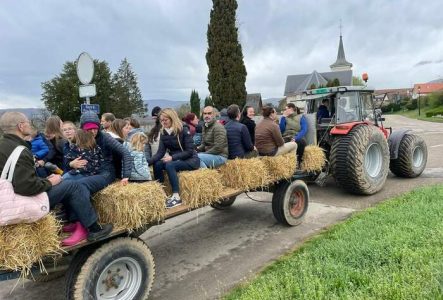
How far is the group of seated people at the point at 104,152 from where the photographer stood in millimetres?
3201

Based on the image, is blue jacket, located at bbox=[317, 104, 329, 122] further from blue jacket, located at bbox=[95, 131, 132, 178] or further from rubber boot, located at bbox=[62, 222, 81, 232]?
rubber boot, located at bbox=[62, 222, 81, 232]

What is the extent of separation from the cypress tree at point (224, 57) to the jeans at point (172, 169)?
1653cm

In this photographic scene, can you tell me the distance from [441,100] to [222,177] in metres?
59.0

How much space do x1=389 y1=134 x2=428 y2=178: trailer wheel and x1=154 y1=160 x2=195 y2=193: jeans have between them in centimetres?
603

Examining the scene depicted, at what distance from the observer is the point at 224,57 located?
20.8 meters

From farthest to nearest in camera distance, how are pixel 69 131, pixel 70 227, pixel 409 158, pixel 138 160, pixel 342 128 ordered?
pixel 409 158 < pixel 342 128 < pixel 69 131 < pixel 138 160 < pixel 70 227

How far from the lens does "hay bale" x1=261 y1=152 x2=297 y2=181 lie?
18.4 feet

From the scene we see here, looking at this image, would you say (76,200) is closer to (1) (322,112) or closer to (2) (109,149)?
(2) (109,149)

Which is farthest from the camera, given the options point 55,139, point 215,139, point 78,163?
point 215,139

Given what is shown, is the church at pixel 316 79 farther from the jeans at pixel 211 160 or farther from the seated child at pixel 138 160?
the seated child at pixel 138 160

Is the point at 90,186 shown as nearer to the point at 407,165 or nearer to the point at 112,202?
the point at 112,202

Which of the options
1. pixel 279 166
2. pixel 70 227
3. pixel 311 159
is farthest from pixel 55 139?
pixel 311 159

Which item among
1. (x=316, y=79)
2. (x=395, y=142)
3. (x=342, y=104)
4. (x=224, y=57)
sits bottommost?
(x=395, y=142)

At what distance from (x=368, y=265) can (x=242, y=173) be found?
208cm
